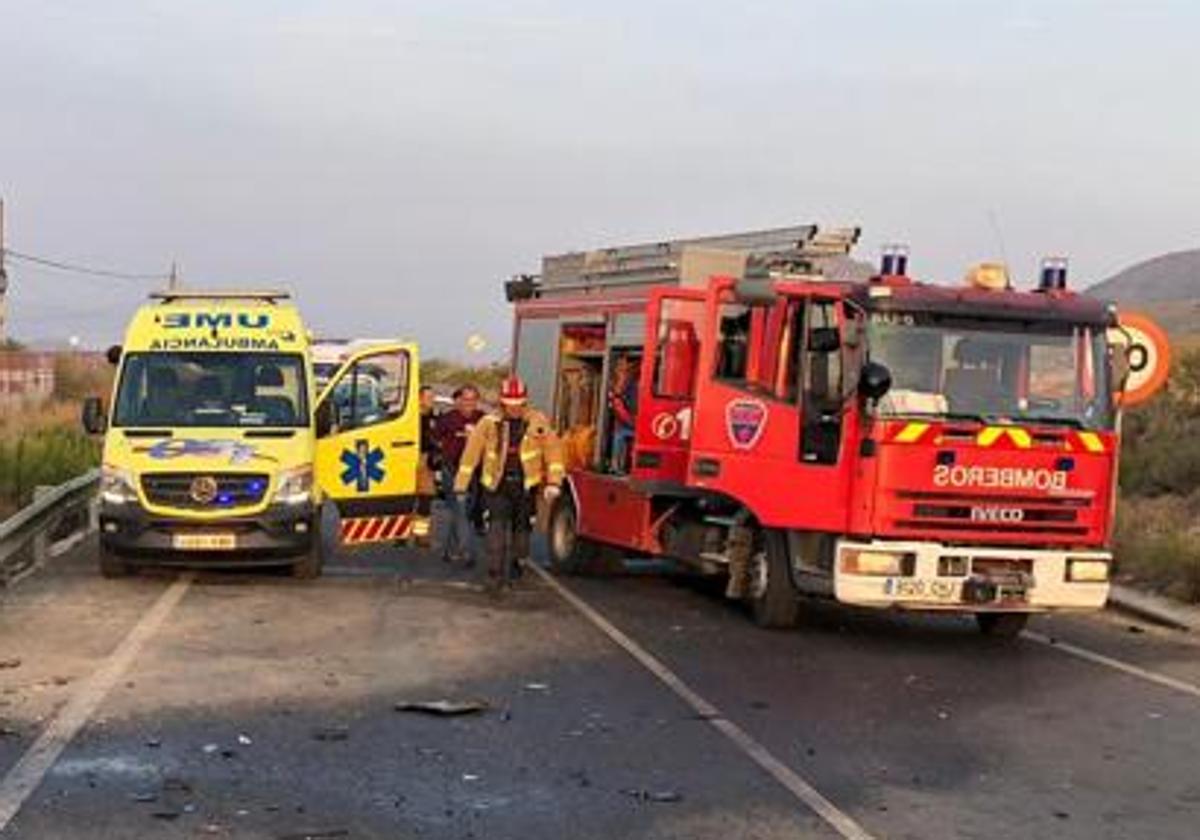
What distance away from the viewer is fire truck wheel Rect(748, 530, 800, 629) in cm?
1219

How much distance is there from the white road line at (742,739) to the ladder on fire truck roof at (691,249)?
3393 mm

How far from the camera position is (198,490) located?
1345cm

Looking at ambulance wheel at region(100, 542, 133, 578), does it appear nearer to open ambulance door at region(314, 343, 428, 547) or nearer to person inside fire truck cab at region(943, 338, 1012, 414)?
open ambulance door at region(314, 343, 428, 547)

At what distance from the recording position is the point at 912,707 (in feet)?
31.3

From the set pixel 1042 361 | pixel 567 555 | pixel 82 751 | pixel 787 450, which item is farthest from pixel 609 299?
pixel 82 751

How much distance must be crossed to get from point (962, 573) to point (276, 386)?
6.48 meters

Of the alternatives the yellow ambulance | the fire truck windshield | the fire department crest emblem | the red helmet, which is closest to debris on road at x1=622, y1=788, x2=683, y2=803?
the fire truck windshield

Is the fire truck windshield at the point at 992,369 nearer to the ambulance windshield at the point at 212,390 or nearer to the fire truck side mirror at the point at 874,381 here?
the fire truck side mirror at the point at 874,381

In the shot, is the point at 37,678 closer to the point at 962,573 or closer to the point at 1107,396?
the point at 962,573

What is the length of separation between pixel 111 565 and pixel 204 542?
3.58ft

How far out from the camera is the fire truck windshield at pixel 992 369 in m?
11.3

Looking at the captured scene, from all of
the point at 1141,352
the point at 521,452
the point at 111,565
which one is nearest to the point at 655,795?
the point at 1141,352

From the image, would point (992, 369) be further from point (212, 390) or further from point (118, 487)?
point (118, 487)

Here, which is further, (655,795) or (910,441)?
(910,441)
